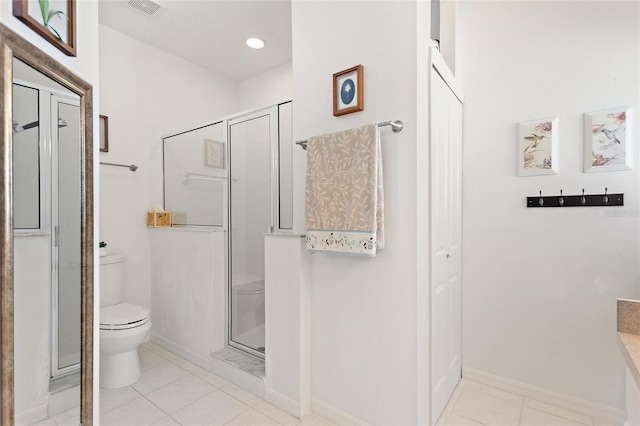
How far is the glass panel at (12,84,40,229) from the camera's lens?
0.94 metres

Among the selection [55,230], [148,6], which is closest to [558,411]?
[55,230]

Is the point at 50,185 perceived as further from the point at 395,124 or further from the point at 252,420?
the point at 252,420

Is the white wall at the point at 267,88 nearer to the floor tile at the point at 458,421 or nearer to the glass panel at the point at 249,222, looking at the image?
the glass panel at the point at 249,222

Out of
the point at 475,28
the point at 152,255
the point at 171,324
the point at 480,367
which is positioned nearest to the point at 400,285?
the point at 480,367

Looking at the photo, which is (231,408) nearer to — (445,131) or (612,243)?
(445,131)

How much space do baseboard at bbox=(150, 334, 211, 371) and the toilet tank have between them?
0.50m

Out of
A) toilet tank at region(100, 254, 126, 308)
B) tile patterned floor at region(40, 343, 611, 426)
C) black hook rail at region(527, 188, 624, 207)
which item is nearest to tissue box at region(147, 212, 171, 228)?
toilet tank at region(100, 254, 126, 308)

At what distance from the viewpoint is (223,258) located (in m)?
2.46

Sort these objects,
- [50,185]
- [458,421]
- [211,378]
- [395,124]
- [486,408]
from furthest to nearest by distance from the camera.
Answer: [211,378] → [486,408] → [458,421] → [395,124] → [50,185]

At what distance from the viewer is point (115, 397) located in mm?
2041

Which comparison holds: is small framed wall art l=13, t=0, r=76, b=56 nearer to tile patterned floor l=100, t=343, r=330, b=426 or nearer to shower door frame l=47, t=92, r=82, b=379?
shower door frame l=47, t=92, r=82, b=379

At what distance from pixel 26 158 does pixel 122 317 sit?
1549 mm

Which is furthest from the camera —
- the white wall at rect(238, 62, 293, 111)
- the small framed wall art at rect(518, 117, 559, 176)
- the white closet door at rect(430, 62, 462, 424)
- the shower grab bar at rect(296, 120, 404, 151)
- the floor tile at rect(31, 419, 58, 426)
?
the white wall at rect(238, 62, 293, 111)

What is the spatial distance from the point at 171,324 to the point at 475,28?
3.27 m
